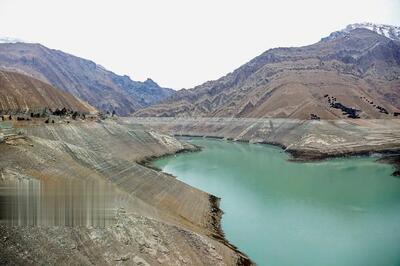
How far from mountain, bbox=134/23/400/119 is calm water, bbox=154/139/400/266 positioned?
1788 inches

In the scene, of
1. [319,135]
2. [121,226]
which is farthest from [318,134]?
[121,226]

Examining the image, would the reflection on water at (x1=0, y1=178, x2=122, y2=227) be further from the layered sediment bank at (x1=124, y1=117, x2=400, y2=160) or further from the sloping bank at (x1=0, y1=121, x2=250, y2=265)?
the layered sediment bank at (x1=124, y1=117, x2=400, y2=160)

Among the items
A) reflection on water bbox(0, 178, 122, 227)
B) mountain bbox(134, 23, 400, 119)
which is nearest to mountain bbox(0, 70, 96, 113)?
reflection on water bbox(0, 178, 122, 227)

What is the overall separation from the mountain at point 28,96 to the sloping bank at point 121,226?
40772 mm

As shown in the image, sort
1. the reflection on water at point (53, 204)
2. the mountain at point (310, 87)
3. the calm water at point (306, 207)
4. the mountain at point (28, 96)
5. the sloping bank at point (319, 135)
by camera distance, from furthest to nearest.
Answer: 1. the mountain at point (310, 87)
2. the sloping bank at point (319, 135)
3. the mountain at point (28, 96)
4. the calm water at point (306, 207)
5. the reflection on water at point (53, 204)

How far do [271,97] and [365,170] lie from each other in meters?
77.4

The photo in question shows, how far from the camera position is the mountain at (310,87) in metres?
118

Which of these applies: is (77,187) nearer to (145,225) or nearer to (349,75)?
(145,225)

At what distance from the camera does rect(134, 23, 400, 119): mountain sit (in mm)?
118375

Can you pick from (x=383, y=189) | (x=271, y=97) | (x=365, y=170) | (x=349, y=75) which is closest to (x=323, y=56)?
(x=349, y=75)

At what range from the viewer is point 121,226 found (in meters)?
21.4

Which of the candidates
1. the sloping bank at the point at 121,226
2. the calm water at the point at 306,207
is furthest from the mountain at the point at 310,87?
the sloping bank at the point at 121,226

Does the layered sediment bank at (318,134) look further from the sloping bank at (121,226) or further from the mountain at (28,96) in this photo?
the sloping bank at (121,226)

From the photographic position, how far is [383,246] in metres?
27.9
